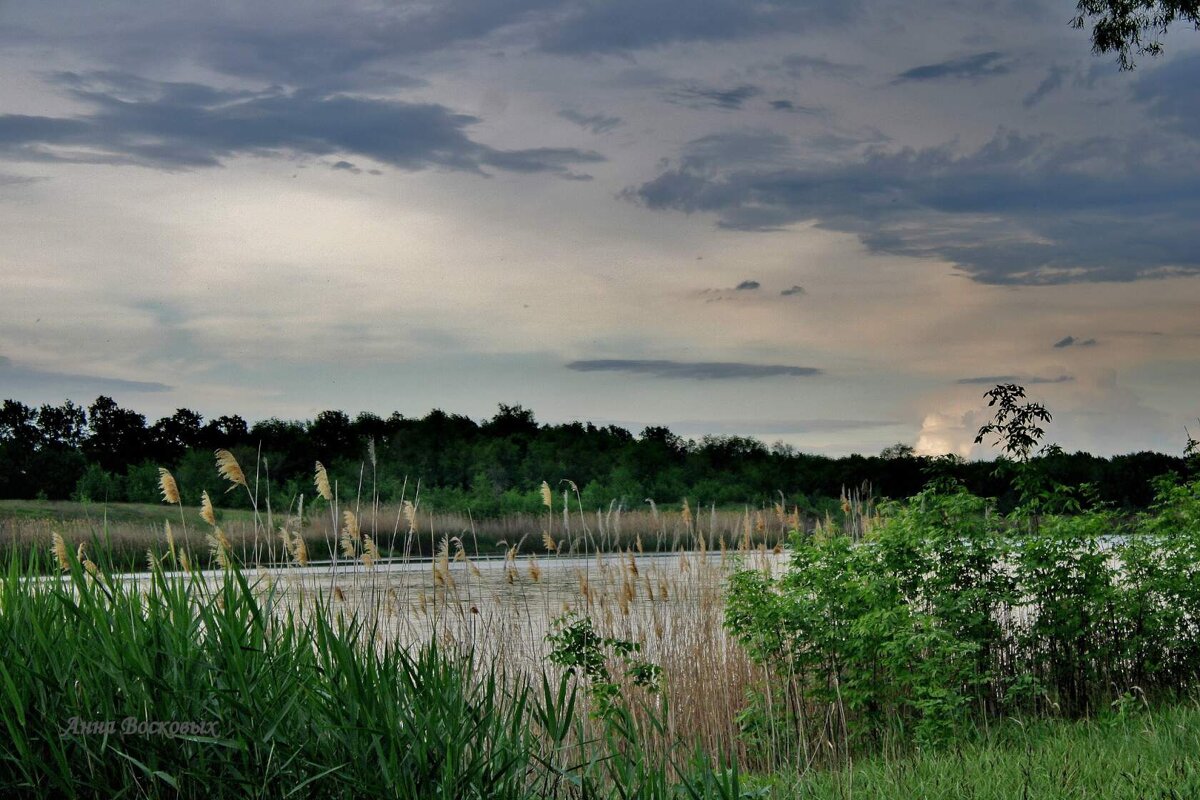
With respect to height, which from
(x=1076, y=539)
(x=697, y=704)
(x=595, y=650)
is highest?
(x=1076, y=539)

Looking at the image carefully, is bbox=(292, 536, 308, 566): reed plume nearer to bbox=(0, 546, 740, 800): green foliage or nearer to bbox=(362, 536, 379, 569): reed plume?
bbox=(362, 536, 379, 569): reed plume

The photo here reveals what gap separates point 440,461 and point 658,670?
36.2 meters

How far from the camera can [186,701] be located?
4102 mm

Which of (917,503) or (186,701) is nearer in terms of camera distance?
(186,701)

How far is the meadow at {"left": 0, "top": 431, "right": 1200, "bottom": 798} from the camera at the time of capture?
157 inches

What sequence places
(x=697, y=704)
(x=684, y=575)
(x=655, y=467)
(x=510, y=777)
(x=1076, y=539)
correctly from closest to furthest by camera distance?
(x=510, y=777), (x=1076, y=539), (x=697, y=704), (x=684, y=575), (x=655, y=467)

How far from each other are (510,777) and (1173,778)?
2.94m

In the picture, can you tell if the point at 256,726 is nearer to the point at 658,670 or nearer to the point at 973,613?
the point at 658,670

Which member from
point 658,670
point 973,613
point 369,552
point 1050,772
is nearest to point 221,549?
point 369,552

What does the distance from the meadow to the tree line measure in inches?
913

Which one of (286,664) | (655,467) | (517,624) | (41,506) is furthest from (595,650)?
(655,467)

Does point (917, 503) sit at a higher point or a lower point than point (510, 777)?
higher

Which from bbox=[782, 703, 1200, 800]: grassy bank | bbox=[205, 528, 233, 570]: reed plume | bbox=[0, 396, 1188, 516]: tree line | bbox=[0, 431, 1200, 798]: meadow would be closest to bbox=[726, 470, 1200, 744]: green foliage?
bbox=[0, 431, 1200, 798]: meadow

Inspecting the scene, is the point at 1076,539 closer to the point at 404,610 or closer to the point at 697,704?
the point at 697,704
